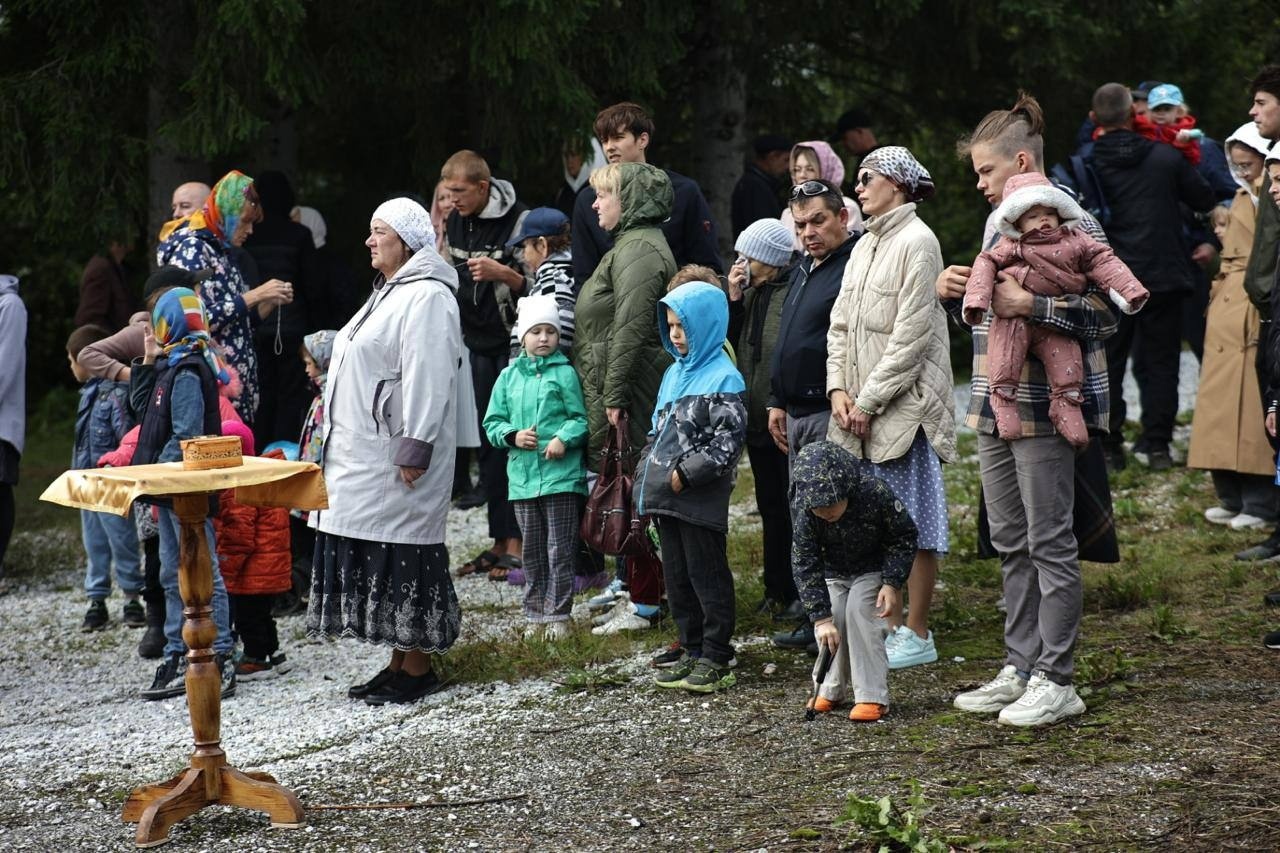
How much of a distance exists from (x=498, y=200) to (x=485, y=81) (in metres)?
2.34

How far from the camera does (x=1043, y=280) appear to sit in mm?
5328

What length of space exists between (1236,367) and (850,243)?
10.5 feet

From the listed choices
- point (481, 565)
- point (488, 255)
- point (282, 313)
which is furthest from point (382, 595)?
point (282, 313)

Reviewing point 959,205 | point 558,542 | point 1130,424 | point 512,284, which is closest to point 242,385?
point 512,284

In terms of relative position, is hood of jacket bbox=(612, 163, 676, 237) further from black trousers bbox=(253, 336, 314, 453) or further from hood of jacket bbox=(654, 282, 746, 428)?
black trousers bbox=(253, 336, 314, 453)

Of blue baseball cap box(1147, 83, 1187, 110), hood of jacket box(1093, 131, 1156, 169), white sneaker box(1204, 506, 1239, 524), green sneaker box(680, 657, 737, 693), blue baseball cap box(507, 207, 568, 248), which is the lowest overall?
green sneaker box(680, 657, 737, 693)

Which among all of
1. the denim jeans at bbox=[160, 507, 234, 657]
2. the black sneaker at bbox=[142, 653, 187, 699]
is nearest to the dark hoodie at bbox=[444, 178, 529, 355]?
the denim jeans at bbox=[160, 507, 234, 657]

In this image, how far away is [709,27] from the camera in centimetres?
1267

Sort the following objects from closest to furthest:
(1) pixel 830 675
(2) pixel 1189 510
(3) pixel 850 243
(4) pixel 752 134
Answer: (1) pixel 830 675
(3) pixel 850 243
(2) pixel 1189 510
(4) pixel 752 134

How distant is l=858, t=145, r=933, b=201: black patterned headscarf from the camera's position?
6.11 metres

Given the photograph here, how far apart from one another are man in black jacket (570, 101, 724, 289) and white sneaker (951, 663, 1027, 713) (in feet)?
8.63

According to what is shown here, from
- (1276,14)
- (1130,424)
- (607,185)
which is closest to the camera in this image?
(607,185)

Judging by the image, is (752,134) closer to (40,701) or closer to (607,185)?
(607,185)

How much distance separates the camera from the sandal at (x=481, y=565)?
29.3 feet
